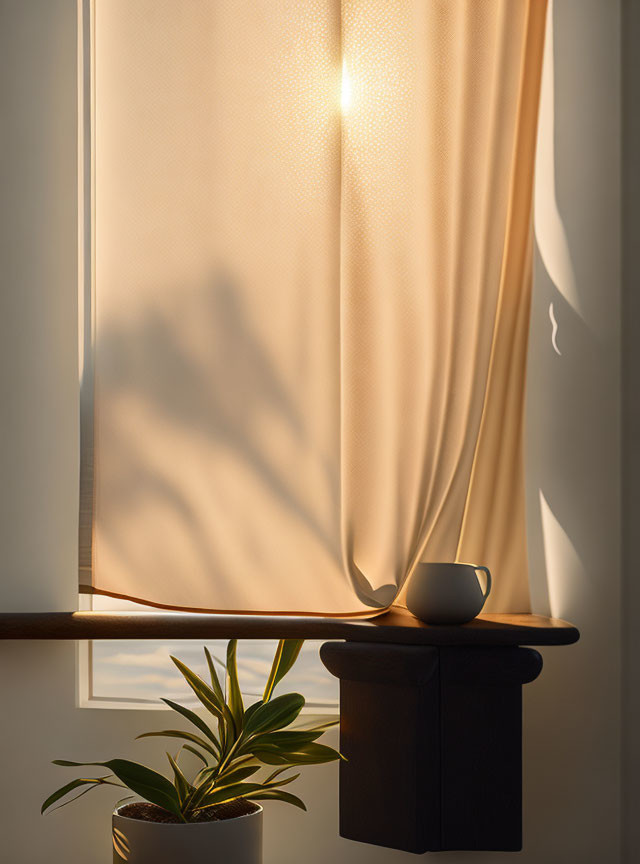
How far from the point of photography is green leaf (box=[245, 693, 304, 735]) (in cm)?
128

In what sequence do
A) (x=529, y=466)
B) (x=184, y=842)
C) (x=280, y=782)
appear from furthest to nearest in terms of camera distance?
(x=529, y=466) < (x=280, y=782) < (x=184, y=842)

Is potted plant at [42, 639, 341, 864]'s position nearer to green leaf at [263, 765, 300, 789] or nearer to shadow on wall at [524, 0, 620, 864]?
green leaf at [263, 765, 300, 789]

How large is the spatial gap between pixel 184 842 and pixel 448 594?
1.75 feet

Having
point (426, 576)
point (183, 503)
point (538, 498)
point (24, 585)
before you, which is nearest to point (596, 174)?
point (538, 498)

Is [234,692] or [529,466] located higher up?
[529,466]

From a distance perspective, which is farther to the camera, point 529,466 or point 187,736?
point 529,466

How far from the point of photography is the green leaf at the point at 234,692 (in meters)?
1.31

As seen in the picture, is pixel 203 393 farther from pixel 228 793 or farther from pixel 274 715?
pixel 228 793

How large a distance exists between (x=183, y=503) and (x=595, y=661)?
73 centimetres

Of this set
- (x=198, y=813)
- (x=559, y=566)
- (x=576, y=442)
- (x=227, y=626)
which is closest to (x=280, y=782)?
(x=198, y=813)

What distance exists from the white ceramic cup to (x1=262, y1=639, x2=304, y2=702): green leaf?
0.22m

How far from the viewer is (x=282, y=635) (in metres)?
1.33

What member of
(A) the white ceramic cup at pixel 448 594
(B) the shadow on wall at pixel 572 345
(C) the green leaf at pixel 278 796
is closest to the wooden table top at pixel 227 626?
(A) the white ceramic cup at pixel 448 594

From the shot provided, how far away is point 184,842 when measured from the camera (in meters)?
1.20
